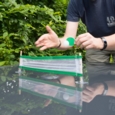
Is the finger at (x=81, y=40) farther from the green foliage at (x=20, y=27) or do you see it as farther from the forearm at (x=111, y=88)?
the green foliage at (x=20, y=27)

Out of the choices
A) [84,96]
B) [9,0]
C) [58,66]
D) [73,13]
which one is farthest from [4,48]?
[84,96]

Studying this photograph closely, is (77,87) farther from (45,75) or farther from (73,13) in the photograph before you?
(73,13)

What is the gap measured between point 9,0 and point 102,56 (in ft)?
3.80

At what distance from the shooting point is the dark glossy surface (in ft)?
2.56

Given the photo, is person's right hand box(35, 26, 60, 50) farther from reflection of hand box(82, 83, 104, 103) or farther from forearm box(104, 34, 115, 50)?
reflection of hand box(82, 83, 104, 103)

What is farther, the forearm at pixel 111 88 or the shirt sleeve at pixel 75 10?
the shirt sleeve at pixel 75 10

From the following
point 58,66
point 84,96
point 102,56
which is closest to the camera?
point 84,96

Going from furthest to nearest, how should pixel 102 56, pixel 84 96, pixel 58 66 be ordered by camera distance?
1. pixel 102 56
2. pixel 58 66
3. pixel 84 96

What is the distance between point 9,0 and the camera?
2955 millimetres

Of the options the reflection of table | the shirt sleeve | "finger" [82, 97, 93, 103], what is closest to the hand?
the reflection of table

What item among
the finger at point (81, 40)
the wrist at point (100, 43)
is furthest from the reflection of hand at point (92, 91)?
the wrist at point (100, 43)

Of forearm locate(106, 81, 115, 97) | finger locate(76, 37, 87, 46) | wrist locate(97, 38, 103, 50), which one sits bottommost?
forearm locate(106, 81, 115, 97)

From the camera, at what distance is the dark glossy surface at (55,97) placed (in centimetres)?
78

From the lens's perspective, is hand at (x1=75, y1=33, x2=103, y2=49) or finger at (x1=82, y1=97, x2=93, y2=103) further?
hand at (x1=75, y1=33, x2=103, y2=49)
